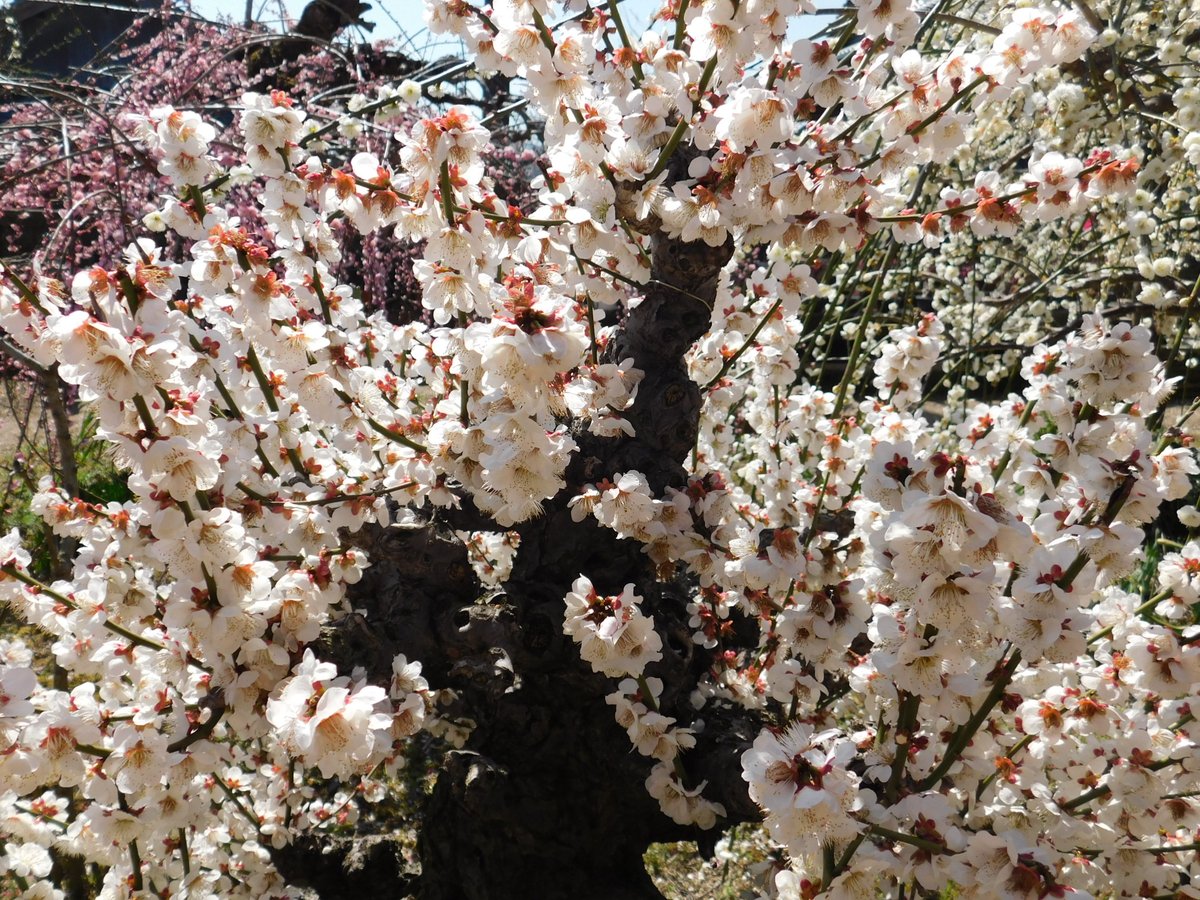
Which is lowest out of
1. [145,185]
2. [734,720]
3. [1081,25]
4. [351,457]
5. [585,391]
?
[734,720]

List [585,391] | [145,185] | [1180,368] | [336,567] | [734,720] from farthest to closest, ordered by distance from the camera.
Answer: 1. [1180,368]
2. [145,185]
3. [734,720]
4. [336,567]
5. [585,391]

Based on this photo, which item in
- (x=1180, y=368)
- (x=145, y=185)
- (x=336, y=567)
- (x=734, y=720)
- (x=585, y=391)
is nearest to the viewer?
(x=585, y=391)

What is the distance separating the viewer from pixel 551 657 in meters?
2.23

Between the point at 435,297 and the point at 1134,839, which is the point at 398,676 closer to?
the point at 435,297

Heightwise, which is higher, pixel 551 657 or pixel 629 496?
pixel 629 496

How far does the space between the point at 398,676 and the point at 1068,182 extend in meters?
1.74

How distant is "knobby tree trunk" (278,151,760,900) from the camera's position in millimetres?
2189

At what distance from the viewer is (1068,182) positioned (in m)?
1.79

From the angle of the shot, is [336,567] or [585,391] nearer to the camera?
[585,391]

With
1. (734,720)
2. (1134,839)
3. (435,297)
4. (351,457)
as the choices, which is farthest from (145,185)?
(1134,839)

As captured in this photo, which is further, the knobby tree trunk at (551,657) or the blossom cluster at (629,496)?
the knobby tree trunk at (551,657)

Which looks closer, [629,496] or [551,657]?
[629,496]

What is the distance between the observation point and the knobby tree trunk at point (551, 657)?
2.19 m

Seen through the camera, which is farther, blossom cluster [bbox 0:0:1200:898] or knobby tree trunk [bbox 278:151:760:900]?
knobby tree trunk [bbox 278:151:760:900]
